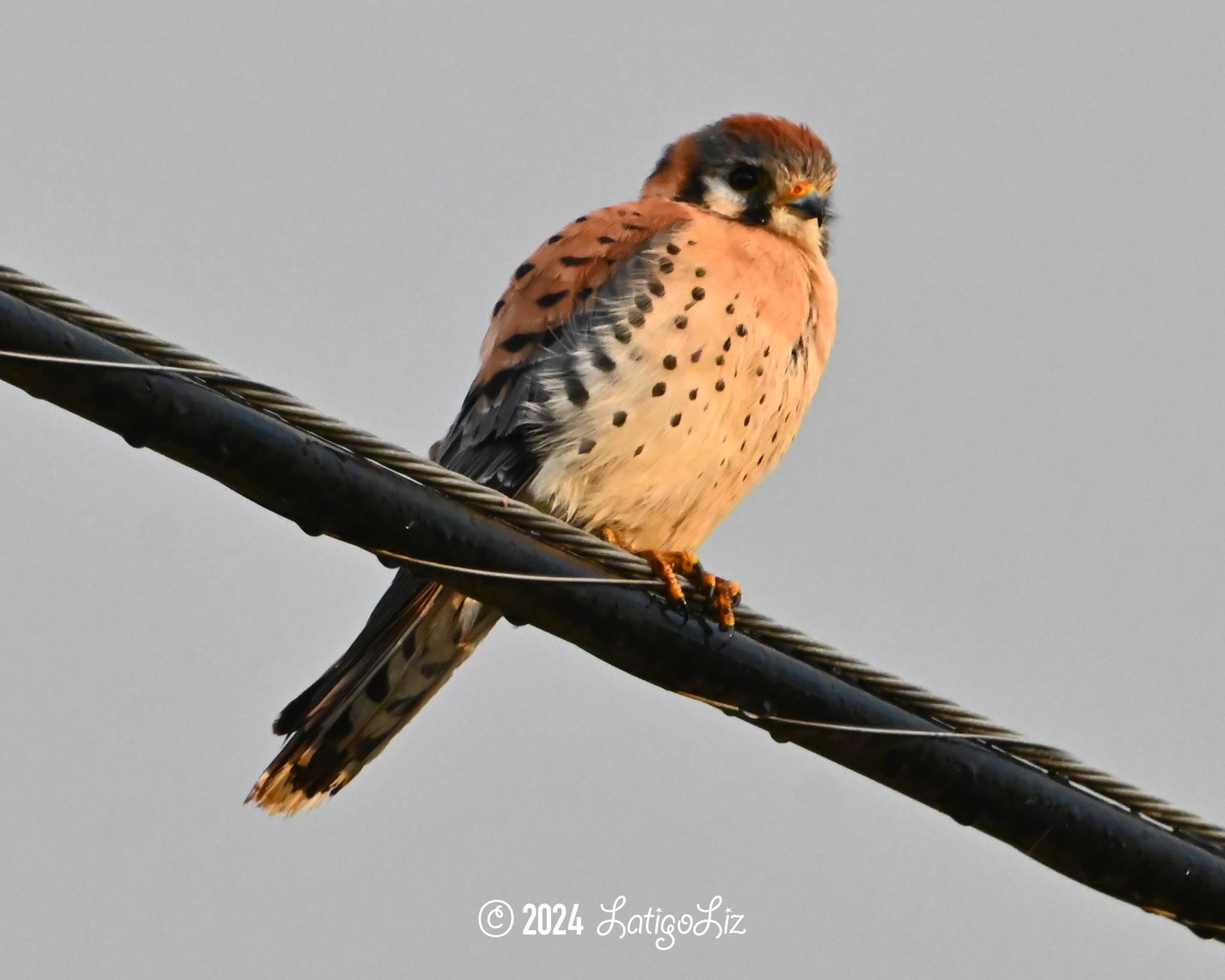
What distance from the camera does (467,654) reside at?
4.85 m

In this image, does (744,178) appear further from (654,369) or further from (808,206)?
(654,369)

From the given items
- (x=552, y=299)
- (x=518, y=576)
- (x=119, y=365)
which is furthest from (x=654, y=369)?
(x=119, y=365)

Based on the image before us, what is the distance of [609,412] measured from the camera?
449cm

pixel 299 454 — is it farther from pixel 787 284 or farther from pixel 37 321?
pixel 787 284

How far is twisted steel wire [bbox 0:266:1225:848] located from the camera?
285 cm

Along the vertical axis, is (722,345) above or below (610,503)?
above

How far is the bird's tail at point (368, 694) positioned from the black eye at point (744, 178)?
168cm

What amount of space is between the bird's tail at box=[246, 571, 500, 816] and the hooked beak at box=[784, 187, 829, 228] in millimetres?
1649

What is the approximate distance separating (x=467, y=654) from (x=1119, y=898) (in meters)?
2.04

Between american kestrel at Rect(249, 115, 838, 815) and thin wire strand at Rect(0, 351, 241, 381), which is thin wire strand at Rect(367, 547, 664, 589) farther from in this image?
american kestrel at Rect(249, 115, 838, 815)

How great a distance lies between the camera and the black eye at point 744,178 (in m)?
5.49

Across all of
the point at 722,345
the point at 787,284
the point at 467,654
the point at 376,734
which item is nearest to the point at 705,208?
the point at 787,284

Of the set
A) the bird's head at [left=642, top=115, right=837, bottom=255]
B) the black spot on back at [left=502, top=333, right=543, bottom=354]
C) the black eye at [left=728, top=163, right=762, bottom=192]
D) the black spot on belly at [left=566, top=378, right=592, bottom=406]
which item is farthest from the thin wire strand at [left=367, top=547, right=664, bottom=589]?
the black eye at [left=728, top=163, right=762, bottom=192]

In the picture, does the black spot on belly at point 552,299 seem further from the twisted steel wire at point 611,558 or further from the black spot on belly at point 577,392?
the twisted steel wire at point 611,558
